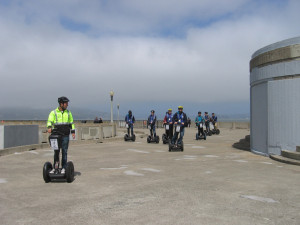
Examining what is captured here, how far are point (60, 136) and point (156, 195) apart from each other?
2711mm

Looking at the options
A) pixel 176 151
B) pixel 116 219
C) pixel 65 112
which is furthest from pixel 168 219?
pixel 176 151

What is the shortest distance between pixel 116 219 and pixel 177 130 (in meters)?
9.05

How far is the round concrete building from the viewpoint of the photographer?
36.5 ft

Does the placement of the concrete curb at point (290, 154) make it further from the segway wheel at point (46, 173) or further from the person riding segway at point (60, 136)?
the segway wheel at point (46, 173)

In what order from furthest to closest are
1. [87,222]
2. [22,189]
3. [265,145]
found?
1. [265,145]
2. [22,189]
3. [87,222]

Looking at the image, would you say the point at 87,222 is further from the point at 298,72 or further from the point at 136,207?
the point at 298,72

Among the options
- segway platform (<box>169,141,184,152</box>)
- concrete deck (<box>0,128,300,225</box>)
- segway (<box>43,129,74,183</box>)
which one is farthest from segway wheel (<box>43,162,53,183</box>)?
segway platform (<box>169,141,184,152</box>)

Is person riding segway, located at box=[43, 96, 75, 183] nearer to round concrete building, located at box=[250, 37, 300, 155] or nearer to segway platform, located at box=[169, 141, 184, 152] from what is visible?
segway platform, located at box=[169, 141, 184, 152]

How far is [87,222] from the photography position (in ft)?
15.3

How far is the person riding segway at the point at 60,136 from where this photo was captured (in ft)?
24.1

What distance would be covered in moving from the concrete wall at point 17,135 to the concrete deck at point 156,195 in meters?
4.01

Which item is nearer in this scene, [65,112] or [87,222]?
[87,222]

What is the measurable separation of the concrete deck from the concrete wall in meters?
4.01

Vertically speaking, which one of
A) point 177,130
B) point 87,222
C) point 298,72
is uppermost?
Answer: point 298,72
